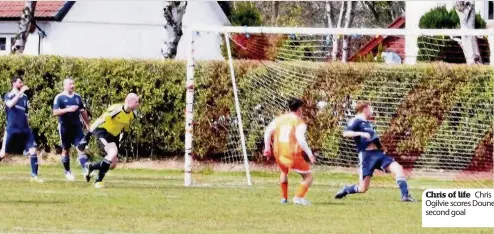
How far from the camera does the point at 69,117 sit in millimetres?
25344

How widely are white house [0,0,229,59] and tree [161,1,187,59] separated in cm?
1212

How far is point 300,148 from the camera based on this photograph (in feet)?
69.2

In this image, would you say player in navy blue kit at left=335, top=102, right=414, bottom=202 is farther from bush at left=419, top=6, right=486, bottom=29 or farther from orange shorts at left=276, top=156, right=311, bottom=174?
bush at left=419, top=6, right=486, bottom=29

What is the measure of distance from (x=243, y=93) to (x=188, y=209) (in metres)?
10.3

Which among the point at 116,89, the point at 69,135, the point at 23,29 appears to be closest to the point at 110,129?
the point at 69,135

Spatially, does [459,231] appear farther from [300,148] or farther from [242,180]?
[242,180]

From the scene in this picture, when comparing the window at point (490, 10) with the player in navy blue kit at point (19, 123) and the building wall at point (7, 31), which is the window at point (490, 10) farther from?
the player in navy blue kit at point (19, 123)

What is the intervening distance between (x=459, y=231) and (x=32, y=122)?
15.8 meters

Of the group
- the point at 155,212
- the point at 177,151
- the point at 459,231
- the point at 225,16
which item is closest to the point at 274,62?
the point at 177,151

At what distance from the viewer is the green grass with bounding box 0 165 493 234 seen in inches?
679

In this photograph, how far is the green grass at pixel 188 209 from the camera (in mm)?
17250

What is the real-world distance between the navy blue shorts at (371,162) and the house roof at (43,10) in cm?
2731

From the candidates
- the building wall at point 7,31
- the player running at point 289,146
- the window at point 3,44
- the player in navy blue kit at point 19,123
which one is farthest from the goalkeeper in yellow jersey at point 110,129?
the window at point 3,44

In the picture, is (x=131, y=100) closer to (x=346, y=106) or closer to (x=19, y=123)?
(x=19, y=123)
